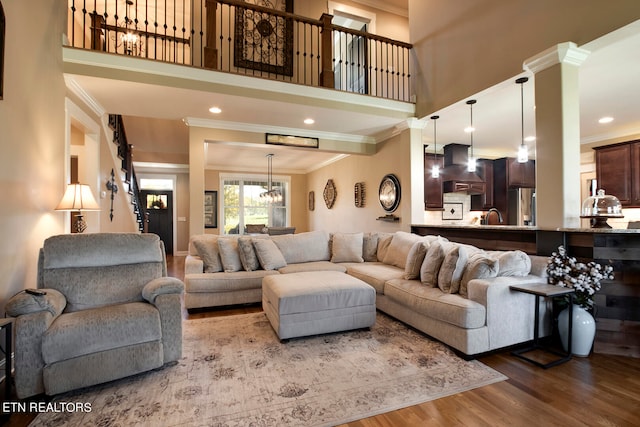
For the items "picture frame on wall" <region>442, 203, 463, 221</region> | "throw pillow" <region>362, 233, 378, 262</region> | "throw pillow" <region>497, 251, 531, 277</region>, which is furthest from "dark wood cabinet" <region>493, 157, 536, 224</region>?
"throw pillow" <region>497, 251, 531, 277</region>

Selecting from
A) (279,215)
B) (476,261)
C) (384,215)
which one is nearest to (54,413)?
(476,261)

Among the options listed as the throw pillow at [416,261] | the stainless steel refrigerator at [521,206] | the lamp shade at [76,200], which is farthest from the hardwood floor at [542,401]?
the stainless steel refrigerator at [521,206]

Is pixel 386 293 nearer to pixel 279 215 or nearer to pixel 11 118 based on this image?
pixel 11 118

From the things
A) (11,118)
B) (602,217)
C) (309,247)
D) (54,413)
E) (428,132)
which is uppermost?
(428,132)

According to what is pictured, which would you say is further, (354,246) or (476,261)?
(354,246)

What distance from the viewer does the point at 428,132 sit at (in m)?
5.61

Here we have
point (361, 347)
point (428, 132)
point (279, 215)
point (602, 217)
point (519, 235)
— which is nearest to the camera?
point (361, 347)

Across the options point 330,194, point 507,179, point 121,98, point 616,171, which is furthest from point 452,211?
point 121,98

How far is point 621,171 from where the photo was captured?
17.8 feet

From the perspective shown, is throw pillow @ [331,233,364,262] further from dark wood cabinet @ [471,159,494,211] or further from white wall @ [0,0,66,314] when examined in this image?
dark wood cabinet @ [471,159,494,211]

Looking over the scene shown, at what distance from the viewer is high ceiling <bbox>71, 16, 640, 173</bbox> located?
3.35 metres

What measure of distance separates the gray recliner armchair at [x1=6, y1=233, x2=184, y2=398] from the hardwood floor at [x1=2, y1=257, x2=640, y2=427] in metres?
0.32

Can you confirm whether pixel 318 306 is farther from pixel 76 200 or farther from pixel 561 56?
pixel 561 56

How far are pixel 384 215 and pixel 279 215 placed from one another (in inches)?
194
